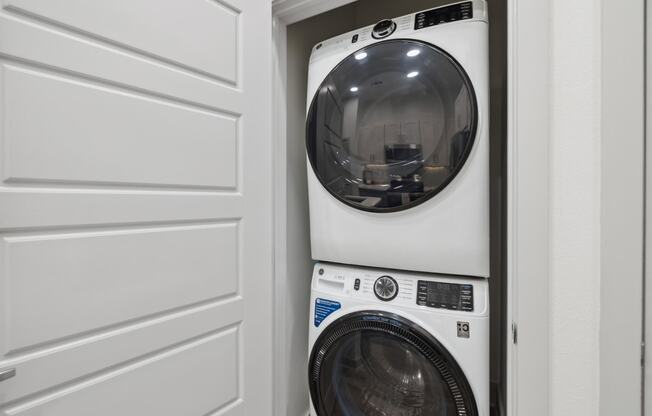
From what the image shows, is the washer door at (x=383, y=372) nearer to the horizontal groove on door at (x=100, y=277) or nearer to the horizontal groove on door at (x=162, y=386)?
the horizontal groove on door at (x=162, y=386)

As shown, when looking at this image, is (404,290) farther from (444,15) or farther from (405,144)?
(444,15)

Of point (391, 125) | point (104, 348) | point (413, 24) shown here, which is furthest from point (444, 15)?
point (104, 348)

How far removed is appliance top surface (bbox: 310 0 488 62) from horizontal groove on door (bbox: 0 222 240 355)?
90 cm

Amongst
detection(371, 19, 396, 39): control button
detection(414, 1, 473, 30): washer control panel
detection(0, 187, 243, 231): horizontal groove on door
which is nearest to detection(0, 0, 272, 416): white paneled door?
detection(0, 187, 243, 231): horizontal groove on door

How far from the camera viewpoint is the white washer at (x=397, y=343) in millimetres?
1074

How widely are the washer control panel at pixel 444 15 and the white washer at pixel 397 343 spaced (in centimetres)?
92

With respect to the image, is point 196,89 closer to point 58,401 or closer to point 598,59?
point 58,401

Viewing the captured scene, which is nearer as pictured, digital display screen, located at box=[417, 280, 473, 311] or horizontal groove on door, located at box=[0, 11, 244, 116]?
horizontal groove on door, located at box=[0, 11, 244, 116]

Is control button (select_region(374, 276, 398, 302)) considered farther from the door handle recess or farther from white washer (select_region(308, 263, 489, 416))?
the door handle recess

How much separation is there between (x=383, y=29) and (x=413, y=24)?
0.12m

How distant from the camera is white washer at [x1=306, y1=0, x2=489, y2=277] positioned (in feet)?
3.60

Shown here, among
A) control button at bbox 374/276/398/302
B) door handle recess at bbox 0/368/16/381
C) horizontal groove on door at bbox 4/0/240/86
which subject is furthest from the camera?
control button at bbox 374/276/398/302

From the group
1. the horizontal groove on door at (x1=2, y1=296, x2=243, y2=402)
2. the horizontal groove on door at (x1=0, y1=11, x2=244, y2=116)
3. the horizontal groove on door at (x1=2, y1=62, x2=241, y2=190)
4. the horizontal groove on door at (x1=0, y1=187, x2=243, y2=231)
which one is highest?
the horizontal groove on door at (x1=0, y1=11, x2=244, y2=116)

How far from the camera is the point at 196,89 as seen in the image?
1044mm
